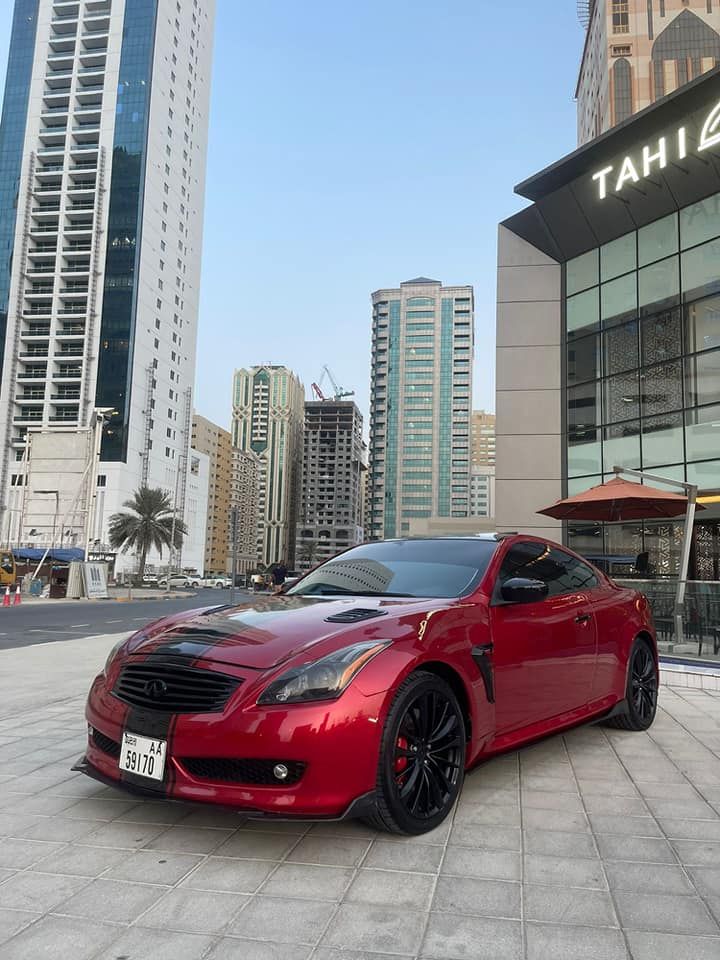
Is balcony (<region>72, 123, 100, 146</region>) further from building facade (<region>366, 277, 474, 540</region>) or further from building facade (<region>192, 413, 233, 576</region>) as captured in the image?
building facade (<region>366, 277, 474, 540</region>)

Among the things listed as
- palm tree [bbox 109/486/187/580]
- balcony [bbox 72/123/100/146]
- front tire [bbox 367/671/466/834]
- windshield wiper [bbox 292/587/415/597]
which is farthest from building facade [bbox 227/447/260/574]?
front tire [bbox 367/671/466/834]

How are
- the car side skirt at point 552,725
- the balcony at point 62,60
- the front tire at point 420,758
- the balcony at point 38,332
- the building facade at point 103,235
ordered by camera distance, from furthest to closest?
1. the balcony at point 62,60
2. the balcony at point 38,332
3. the building facade at point 103,235
4. the car side skirt at point 552,725
5. the front tire at point 420,758

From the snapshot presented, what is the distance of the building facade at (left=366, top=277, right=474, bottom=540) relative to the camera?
5984 inches

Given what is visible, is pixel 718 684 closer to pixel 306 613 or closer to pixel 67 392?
pixel 306 613

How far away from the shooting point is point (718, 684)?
26.4 ft

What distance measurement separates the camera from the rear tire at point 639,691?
5.16 m

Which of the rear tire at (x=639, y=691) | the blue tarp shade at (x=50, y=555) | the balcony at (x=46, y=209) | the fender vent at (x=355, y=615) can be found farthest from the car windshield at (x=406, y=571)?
the balcony at (x=46, y=209)

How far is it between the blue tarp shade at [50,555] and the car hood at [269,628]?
35119mm

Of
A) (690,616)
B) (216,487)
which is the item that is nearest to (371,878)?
(690,616)

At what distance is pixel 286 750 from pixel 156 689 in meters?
0.69

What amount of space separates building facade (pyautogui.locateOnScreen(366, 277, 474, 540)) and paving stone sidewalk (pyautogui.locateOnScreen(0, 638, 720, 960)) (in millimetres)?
146456

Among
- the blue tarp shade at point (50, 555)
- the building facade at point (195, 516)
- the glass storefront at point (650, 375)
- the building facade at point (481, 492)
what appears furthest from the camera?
the building facade at point (481, 492)

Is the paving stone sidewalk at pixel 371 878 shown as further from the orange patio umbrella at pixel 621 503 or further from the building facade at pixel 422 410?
the building facade at pixel 422 410

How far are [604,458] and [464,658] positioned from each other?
17.1 m
